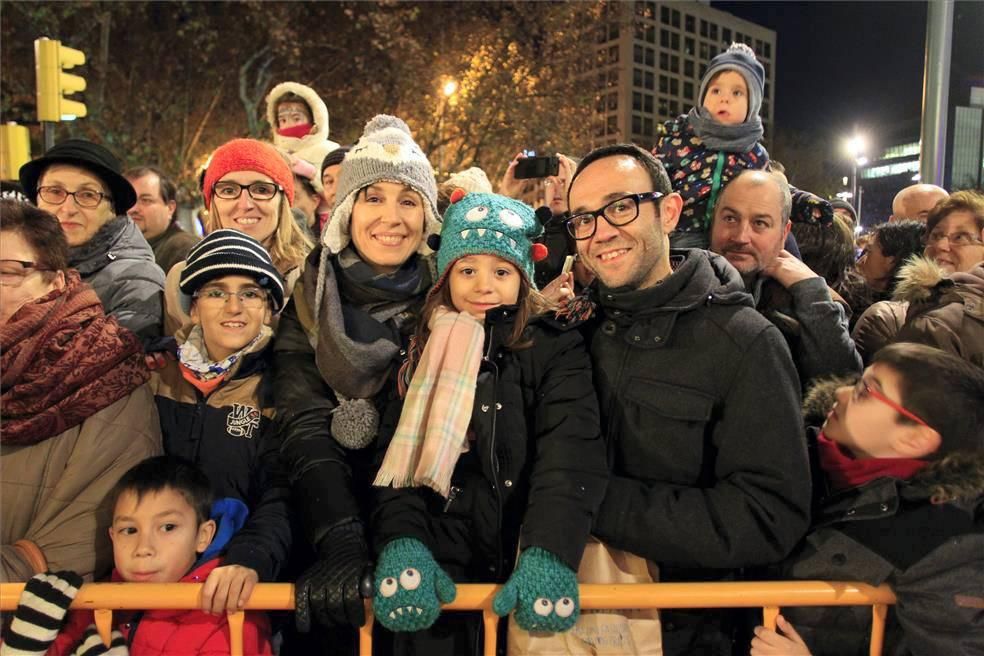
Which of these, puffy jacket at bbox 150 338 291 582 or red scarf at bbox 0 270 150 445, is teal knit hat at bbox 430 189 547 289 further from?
red scarf at bbox 0 270 150 445

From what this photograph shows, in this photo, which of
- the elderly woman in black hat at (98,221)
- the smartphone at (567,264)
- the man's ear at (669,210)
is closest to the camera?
the man's ear at (669,210)

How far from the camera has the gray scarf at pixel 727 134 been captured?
13.1 feet

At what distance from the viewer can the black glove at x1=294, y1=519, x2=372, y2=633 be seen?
2.28 meters

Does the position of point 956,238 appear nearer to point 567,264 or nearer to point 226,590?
point 567,264

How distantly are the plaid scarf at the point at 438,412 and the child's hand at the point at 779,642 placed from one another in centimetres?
115

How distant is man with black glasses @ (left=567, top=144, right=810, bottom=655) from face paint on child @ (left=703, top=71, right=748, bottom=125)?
171cm

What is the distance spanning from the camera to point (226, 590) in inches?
90.1

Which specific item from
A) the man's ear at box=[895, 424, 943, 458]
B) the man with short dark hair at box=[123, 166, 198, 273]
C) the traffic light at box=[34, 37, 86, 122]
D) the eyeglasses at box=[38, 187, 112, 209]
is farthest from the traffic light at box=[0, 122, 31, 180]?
the man's ear at box=[895, 424, 943, 458]

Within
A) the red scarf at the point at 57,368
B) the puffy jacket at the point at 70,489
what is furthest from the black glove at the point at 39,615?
the red scarf at the point at 57,368

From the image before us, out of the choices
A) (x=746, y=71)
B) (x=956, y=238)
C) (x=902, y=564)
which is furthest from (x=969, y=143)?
(x=902, y=564)

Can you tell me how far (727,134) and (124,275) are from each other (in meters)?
3.35

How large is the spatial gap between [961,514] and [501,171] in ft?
56.9

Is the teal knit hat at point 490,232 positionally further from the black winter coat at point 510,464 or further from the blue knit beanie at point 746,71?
the blue knit beanie at point 746,71

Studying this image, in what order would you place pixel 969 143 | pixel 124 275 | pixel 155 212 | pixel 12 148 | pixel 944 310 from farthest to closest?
pixel 12 148 → pixel 969 143 → pixel 155 212 → pixel 124 275 → pixel 944 310
